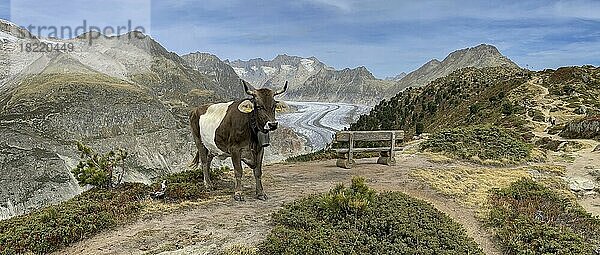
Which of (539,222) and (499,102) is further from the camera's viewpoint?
(499,102)

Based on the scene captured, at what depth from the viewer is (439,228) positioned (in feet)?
33.4

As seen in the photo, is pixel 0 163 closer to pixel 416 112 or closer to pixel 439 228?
pixel 416 112

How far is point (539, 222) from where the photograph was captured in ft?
37.7

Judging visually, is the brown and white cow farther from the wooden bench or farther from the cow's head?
the wooden bench

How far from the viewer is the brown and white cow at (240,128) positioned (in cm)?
1036

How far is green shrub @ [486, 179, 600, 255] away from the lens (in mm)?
10125

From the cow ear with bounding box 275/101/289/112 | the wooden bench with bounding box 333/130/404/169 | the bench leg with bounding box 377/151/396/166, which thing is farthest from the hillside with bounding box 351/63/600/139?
the cow ear with bounding box 275/101/289/112

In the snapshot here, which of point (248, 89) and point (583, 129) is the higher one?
point (248, 89)

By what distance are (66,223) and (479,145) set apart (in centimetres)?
1772

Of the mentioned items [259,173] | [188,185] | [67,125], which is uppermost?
[259,173]

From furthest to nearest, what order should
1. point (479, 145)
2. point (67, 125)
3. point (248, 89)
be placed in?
1. point (67, 125)
2. point (479, 145)
3. point (248, 89)

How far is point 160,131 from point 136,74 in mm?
63766

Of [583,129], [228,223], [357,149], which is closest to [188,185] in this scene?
[228,223]

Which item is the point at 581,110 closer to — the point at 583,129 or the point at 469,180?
the point at 583,129
